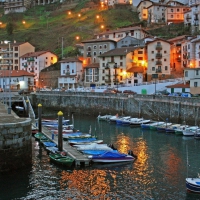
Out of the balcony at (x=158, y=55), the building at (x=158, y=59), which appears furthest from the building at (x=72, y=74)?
the balcony at (x=158, y=55)

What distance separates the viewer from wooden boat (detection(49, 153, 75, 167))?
1329 inches

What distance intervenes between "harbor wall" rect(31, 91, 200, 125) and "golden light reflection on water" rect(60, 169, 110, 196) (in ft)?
90.8

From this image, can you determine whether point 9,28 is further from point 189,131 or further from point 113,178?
point 113,178

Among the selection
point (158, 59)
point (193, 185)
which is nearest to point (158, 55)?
point (158, 59)

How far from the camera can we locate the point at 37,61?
400 ft

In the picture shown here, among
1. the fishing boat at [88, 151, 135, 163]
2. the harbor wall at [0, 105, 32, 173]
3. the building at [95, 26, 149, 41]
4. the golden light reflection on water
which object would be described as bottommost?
the golden light reflection on water

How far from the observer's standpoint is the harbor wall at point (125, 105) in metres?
57.9

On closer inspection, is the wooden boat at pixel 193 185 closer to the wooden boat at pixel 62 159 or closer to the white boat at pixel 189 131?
the wooden boat at pixel 62 159

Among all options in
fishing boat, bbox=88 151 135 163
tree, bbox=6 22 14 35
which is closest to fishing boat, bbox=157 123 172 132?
fishing boat, bbox=88 151 135 163

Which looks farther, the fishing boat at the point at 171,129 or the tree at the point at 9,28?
the tree at the point at 9,28

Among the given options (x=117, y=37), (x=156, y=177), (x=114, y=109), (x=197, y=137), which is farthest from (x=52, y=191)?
(x=117, y=37)

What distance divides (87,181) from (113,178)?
2455 mm

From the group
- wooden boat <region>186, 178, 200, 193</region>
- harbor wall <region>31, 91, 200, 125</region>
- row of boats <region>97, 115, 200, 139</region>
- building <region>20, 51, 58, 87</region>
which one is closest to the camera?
wooden boat <region>186, 178, 200, 193</region>

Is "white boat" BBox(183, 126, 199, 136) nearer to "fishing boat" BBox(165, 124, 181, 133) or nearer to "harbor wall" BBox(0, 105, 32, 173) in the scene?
"fishing boat" BBox(165, 124, 181, 133)
